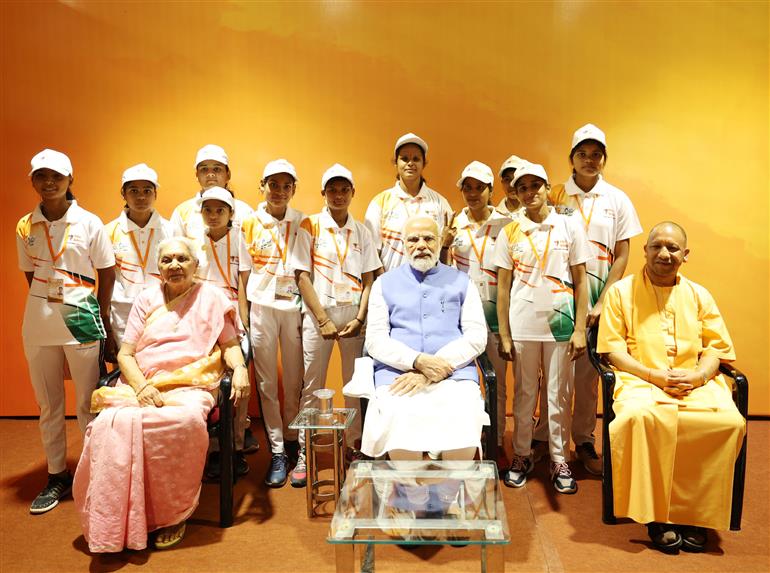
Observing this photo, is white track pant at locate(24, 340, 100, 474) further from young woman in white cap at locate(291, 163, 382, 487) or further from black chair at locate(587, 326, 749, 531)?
black chair at locate(587, 326, 749, 531)

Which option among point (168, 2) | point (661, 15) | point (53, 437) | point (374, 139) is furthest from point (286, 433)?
point (661, 15)

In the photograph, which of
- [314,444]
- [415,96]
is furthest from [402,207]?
[314,444]

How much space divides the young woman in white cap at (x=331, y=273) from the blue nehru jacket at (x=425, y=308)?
40cm

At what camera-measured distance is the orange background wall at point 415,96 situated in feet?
15.3

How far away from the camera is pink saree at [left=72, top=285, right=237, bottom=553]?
2.87 meters

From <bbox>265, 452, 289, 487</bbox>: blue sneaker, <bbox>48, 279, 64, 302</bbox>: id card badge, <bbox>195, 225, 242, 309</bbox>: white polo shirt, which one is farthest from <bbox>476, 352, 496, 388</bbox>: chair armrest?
<bbox>48, 279, 64, 302</bbox>: id card badge

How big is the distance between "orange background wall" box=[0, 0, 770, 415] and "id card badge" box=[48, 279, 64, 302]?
155cm

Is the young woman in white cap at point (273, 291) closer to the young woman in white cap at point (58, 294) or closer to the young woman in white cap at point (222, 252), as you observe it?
the young woman in white cap at point (222, 252)

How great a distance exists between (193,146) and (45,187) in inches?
60.3

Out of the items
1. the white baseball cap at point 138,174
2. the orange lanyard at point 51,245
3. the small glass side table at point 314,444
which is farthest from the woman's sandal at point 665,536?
the orange lanyard at point 51,245

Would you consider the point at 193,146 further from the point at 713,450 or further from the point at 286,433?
the point at 713,450

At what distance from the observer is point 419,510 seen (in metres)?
2.36

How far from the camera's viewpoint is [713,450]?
2924 mm

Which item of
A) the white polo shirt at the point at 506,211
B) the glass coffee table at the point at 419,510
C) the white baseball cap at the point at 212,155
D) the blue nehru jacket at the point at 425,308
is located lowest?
the glass coffee table at the point at 419,510
